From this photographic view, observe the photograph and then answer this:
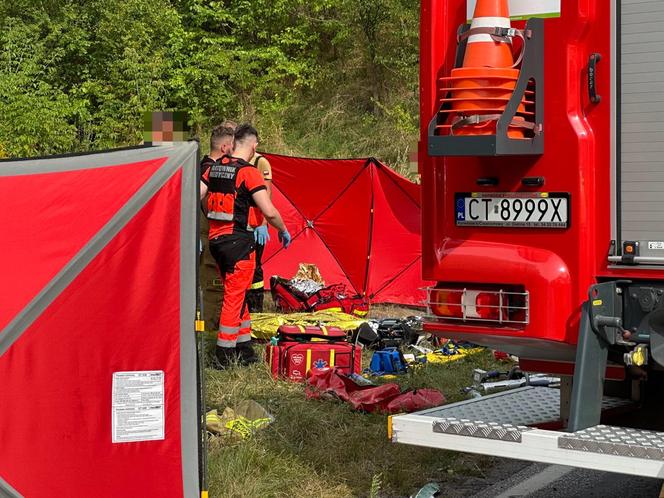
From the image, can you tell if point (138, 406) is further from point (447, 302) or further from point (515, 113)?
point (515, 113)

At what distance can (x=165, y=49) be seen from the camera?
24.6 metres

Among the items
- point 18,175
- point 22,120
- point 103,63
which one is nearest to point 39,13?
point 103,63

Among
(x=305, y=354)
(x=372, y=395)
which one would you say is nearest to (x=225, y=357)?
(x=305, y=354)

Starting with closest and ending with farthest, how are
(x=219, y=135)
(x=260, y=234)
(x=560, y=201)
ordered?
(x=560, y=201)
(x=260, y=234)
(x=219, y=135)

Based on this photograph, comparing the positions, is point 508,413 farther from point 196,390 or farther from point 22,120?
point 22,120

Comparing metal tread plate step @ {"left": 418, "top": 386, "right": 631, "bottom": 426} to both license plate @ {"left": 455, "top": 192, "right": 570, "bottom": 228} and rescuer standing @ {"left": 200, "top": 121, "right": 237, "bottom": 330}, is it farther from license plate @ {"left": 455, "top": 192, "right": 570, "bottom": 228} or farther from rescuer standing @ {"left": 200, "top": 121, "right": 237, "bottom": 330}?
rescuer standing @ {"left": 200, "top": 121, "right": 237, "bottom": 330}

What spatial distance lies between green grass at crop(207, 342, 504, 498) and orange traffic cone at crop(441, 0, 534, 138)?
2.01 meters

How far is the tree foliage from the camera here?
23.0 m

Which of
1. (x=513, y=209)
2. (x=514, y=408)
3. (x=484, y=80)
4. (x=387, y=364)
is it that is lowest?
(x=387, y=364)

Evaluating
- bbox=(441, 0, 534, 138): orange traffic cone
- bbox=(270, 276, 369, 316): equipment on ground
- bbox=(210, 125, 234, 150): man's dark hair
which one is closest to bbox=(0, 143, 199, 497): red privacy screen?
bbox=(441, 0, 534, 138): orange traffic cone

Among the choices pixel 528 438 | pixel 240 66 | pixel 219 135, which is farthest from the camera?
pixel 240 66

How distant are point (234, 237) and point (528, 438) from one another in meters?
4.88

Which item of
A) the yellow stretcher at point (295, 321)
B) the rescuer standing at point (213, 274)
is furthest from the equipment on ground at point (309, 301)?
the rescuer standing at point (213, 274)

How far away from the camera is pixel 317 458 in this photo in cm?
655
